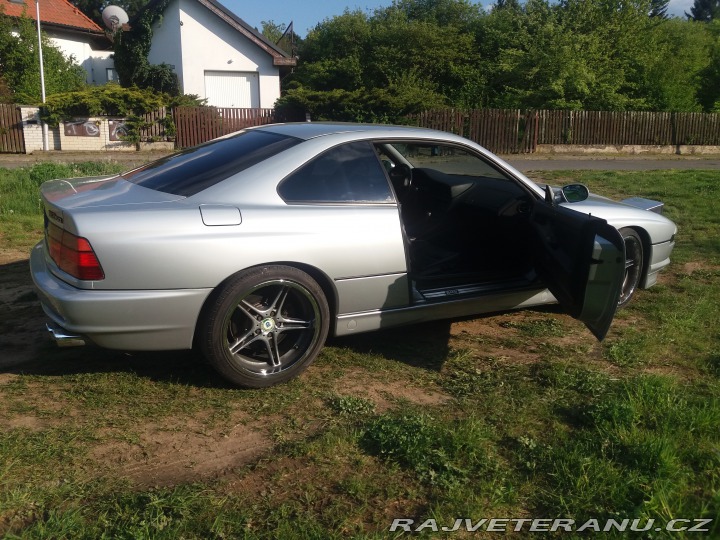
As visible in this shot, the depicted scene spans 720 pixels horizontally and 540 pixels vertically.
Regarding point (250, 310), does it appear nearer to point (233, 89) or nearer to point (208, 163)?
point (208, 163)

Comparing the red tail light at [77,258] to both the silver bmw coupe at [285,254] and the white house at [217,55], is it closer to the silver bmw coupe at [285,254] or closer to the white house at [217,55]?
the silver bmw coupe at [285,254]

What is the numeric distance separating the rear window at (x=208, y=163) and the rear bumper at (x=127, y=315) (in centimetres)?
65

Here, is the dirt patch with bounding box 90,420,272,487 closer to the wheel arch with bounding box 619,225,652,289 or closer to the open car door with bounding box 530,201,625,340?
the open car door with bounding box 530,201,625,340

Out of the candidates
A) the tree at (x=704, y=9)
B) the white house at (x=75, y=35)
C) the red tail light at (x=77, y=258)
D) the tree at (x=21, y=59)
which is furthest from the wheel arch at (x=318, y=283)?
the tree at (x=704, y=9)

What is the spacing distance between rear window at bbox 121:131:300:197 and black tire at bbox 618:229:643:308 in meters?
2.70

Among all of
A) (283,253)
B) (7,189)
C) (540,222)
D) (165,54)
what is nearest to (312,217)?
(283,253)

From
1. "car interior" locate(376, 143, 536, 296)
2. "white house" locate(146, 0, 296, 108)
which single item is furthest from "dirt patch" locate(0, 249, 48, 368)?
"white house" locate(146, 0, 296, 108)

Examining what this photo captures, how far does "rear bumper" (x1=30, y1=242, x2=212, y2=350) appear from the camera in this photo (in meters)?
3.38

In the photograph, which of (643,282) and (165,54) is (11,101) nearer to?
(165,54)

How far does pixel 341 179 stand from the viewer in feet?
13.6

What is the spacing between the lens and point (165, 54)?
28703 millimetres

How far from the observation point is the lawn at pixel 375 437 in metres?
2.66

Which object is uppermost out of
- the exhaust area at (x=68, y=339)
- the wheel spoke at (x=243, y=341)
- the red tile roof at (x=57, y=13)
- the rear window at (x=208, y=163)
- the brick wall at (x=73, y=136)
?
the red tile roof at (x=57, y=13)

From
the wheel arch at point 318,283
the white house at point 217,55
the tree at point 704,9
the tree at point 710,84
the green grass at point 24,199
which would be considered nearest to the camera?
the wheel arch at point 318,283
